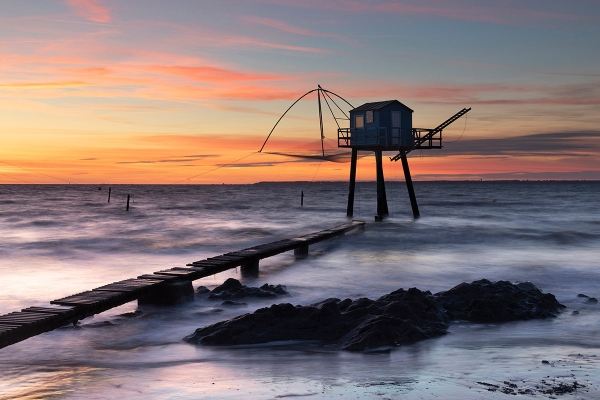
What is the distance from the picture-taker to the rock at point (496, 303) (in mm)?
12250

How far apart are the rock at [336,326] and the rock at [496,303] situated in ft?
3.60

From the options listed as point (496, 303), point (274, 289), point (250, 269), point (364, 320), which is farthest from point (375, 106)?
point (364, 320)

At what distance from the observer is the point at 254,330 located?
416 inches

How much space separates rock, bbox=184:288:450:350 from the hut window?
2730 cm

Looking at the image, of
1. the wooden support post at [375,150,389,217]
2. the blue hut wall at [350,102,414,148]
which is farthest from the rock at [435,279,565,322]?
the wooden support post at [375,150,389,217]

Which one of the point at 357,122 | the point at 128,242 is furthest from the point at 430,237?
the point at 128,242

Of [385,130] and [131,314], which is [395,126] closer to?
[385,130]

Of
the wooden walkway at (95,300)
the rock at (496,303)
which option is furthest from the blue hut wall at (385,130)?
the rock at (496,303)

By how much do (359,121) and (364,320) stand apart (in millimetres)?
28611

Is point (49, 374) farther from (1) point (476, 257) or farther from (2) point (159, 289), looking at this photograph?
(1) point (476, 257)

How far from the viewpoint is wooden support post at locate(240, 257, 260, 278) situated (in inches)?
749

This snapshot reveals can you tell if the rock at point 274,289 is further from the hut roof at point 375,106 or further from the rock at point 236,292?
the hut roof at point 375,106

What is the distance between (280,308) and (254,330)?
28.1 inches

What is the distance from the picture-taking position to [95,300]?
10.9 meters
